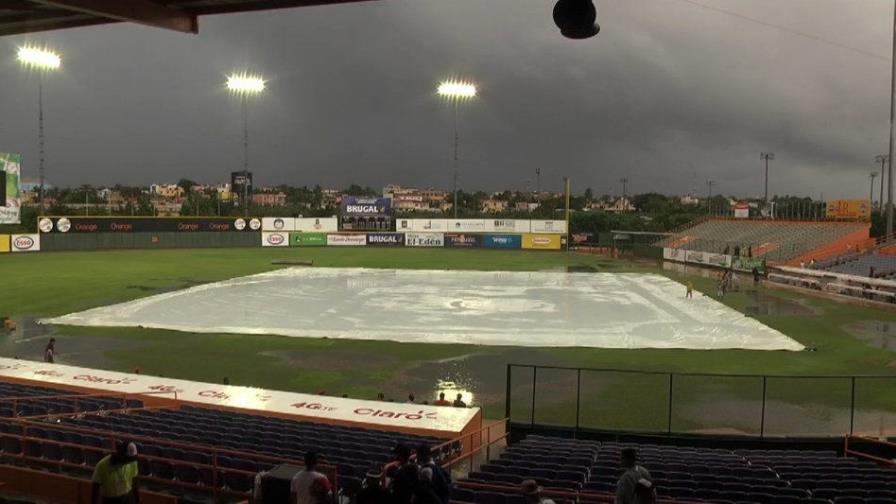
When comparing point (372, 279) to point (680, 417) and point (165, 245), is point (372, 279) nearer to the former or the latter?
point (680, 417)

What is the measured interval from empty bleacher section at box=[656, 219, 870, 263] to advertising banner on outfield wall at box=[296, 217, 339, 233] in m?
44.3

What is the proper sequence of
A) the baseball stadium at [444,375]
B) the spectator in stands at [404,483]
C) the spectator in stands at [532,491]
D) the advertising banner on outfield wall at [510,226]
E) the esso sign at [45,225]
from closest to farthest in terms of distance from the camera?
the spectator in stands at [532,491]
the spectator in stands at [404,483]
the baseball stadium at [444,375]
the esso sign at [45,225]
the advertising banner on outfield wall at [510,226]

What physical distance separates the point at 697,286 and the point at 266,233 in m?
60.1

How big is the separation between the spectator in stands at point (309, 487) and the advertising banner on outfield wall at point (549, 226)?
8776 centimetres

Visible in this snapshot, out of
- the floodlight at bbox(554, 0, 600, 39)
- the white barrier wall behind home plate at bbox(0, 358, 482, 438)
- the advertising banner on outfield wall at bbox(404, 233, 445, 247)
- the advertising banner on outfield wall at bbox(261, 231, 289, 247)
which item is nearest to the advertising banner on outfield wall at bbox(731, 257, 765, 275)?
the white barrier wall behind home plate at bbox(0, 358, 482, 438)

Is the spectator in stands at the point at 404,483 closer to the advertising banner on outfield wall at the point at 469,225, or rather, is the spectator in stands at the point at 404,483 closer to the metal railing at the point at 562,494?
the metal railing at the point at 562,494

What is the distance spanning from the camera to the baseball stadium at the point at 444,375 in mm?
9281

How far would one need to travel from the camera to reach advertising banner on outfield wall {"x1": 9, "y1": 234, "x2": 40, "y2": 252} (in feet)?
240

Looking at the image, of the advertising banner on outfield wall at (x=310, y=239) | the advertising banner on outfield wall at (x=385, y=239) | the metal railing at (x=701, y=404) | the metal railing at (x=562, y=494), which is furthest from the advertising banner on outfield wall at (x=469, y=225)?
the metal railing at (x=562, y=494)

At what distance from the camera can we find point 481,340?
2725 cm

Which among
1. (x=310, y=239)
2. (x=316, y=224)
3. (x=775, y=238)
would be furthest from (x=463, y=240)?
(x=775, y=238)

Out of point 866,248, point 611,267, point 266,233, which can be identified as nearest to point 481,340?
point 611,267

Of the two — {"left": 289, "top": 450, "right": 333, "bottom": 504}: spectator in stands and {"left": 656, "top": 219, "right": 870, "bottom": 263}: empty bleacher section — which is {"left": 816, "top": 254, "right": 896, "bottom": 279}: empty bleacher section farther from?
{"left": 289, "top": 450, "right": 333, "bottom": 504}: spectator in stands

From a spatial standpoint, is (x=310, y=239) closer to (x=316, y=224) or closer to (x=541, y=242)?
(x=316, y=224)
